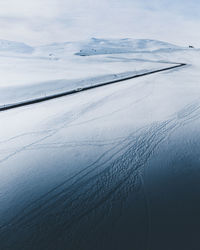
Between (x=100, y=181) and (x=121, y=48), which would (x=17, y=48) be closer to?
(x=121, y=48)

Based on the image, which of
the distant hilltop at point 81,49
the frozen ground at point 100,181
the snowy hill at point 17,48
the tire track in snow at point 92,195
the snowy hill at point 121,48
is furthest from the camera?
the snowy hill at point 17,48

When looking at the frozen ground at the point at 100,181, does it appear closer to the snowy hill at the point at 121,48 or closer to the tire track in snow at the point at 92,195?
the tire track in snow at the point at 92,195

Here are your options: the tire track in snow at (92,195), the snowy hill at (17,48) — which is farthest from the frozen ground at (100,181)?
the snowy hill at (17,48)

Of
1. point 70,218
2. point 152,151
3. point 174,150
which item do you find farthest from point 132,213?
point 174,150

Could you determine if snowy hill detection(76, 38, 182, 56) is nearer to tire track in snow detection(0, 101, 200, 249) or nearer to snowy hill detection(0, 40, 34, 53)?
snowy hill detection(0, 40, 34, 53)

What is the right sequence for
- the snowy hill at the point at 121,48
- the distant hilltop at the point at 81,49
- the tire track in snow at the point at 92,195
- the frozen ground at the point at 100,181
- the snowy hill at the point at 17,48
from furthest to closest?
the snowy hill at the point at 17,48 → the snowy hill at the point at 121,48 → the distant hilltop at the point at 81,49 → the tire track in snow at the point at 92,195 → the frozen ground at the point at 100,181

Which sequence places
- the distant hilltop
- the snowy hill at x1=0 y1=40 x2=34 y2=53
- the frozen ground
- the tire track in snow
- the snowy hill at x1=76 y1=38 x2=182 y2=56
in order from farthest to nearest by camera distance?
the snowy hill at x1=0 y1=40 x2=34 y2=53
the snowy hill at x1=76 y1=38 x2=182 y2=56
the distant hilltop
the tire track in snow
the frozen ground

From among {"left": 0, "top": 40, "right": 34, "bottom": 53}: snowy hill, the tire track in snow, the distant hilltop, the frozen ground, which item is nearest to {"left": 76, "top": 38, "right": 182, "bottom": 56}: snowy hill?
the distant hilltop

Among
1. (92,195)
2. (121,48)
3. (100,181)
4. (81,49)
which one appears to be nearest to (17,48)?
(81,49)
